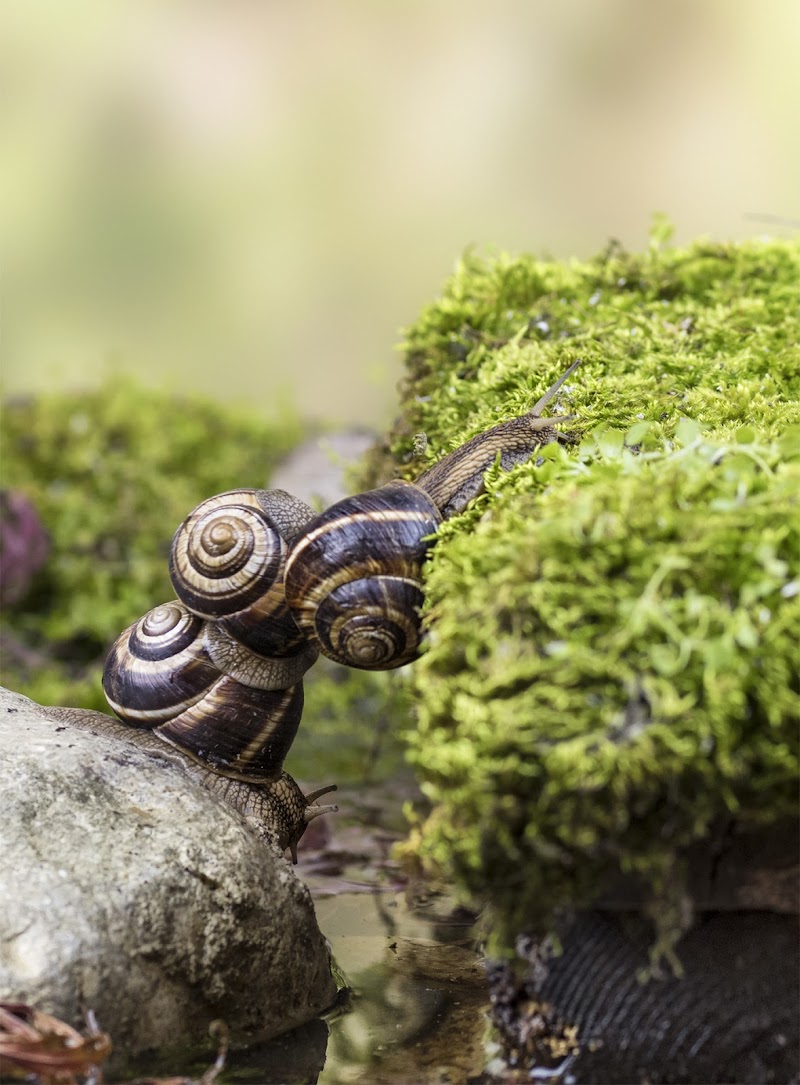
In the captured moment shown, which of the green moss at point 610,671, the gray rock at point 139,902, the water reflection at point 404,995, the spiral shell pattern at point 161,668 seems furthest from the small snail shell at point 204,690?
the green moss at point 610,671

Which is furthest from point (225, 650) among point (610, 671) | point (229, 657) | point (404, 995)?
point (610, 671)

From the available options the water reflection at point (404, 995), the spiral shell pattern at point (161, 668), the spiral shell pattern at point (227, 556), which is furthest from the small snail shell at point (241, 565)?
the water reflection at point (404, 995)

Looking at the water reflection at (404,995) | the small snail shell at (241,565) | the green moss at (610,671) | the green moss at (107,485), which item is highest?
the green moss at (610,671)

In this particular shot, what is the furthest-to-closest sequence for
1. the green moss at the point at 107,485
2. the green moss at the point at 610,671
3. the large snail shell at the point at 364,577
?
the green moss at the point at 107,485, the large snail shell at the point at 364,577, the green moss at the point at 610,671

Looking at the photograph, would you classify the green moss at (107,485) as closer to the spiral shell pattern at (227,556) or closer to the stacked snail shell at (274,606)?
the stacked snail shell at (274,606)

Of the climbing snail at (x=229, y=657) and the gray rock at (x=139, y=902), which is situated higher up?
the climbing snail at (x=229, y=657)

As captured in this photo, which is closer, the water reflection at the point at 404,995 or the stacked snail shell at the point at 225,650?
the water reflection at the point at 404,995

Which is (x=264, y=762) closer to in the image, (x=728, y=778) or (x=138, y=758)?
(x=138, y=758)

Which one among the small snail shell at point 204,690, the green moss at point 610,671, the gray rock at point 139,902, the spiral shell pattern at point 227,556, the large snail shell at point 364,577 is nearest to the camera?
the green moss at point 610,671

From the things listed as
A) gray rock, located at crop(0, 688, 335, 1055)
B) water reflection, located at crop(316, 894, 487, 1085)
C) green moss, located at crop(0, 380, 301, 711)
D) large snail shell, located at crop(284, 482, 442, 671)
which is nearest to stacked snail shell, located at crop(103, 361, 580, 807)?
large snail shell, located at crop(284, 482, 442, 671)
